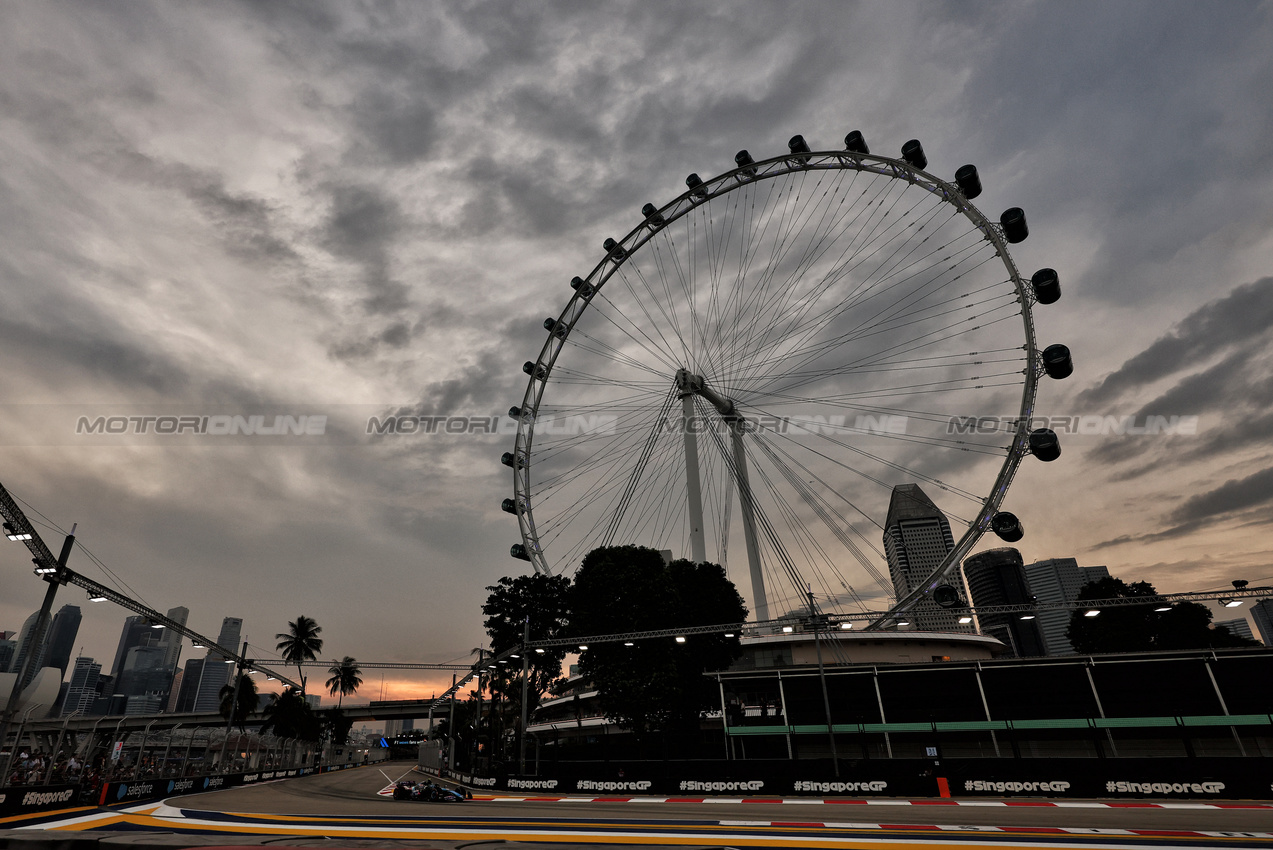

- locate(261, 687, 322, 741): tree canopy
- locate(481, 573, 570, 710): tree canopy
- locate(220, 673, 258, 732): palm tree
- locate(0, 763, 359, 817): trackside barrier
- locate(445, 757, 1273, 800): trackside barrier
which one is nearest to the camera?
locate(0, 763, 359, 817): trackside barrier

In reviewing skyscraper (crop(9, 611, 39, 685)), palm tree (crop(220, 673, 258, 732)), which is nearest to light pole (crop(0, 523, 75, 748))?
skyscraper (crop(9, 611, 39, 685))

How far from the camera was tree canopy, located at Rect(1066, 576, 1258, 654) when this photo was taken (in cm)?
5709

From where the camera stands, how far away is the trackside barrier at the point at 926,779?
26844 mm

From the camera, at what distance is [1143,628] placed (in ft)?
189

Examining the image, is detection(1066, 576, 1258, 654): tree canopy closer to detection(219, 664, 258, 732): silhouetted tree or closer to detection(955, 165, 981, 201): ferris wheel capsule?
detection(955, 165, 981, 201): ferris wheel capsule

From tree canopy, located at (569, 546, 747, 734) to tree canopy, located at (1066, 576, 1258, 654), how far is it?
34972 mm

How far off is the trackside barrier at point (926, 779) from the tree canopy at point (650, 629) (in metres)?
5.64

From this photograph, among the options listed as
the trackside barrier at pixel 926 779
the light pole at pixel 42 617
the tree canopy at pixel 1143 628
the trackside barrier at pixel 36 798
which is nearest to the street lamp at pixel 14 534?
the light pole at pixel 42 617

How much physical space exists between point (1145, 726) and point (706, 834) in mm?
38923

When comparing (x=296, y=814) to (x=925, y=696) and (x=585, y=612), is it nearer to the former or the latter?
(x=585, y=612)

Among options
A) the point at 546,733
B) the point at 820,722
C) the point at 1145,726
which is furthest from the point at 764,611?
the point at 546,733

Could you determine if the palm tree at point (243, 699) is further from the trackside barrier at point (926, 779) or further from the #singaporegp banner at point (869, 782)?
the trackside barrier at point (926, 779)

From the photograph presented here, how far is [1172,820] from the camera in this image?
20031 mm

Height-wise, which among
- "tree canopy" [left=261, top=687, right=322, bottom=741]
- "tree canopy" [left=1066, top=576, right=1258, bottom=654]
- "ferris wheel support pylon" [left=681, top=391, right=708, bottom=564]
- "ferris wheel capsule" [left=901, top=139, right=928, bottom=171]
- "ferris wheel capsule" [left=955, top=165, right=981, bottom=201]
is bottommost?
"tree canopy" [left=261, top=687, right=322, bottom=741]
